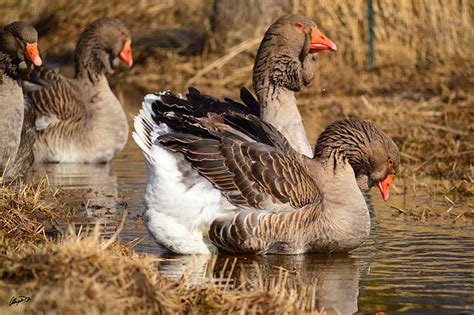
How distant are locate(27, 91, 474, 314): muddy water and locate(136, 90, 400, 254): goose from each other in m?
0.16

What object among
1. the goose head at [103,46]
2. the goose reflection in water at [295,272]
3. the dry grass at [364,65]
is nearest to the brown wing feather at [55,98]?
the goose head at [103,46]

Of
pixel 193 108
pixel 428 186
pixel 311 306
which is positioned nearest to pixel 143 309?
pixel 311 306

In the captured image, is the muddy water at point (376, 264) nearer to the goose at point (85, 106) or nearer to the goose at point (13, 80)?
the goose at point (13, 80)

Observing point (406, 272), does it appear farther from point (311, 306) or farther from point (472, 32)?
point (472, 32)

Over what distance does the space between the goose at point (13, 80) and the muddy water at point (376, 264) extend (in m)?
0.82

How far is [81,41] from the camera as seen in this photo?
15344 mm

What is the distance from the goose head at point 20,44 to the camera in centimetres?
1090

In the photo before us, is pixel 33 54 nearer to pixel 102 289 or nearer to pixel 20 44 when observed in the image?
pixel 20 44

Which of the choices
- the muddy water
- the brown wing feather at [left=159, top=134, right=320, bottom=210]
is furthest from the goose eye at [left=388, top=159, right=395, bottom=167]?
the brown wing feather at [left=159, top=134, right=320, bottom=210]

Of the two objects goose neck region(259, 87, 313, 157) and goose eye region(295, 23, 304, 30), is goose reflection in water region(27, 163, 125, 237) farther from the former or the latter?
goose eye region(295, 23, 304, 30)

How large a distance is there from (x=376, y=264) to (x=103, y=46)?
7733 millimetres

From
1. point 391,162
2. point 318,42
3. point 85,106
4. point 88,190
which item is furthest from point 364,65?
point 391,162

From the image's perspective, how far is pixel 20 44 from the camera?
11.0m

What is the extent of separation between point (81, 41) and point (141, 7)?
8011mm
